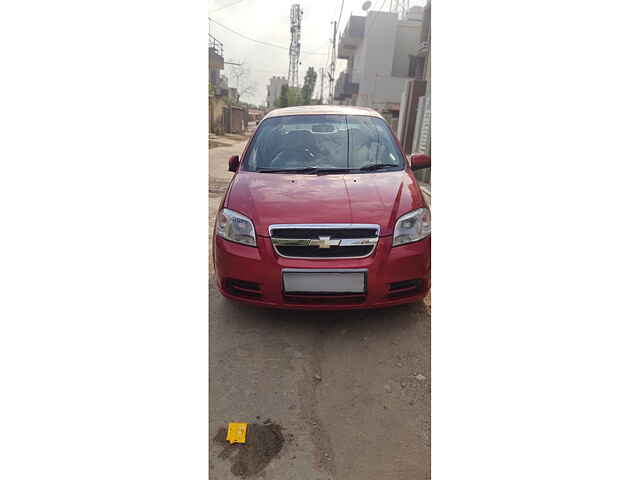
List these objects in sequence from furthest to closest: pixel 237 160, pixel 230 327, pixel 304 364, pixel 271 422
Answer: pixel 237 160
pixel 230 327
pixel 304 364
pixel 271 422

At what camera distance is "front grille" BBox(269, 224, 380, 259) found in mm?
2275

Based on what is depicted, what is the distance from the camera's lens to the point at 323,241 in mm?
2270

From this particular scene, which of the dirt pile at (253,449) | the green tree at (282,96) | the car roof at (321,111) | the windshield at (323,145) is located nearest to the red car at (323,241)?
the windshield at (323,145)

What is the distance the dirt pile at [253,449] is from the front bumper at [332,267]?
752mm

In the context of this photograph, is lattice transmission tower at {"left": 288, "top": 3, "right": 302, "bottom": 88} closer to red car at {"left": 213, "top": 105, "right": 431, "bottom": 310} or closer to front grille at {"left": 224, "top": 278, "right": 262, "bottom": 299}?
red car at {"left": 213, "top": 105, "right": 431, "bottom": 310}

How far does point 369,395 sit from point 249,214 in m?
1.24

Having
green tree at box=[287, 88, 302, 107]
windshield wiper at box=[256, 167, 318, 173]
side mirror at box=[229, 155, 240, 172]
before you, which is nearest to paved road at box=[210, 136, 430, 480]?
windshield wiper at box=[256, 167, 318, 173]

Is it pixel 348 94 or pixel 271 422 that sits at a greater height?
pixel 348 94

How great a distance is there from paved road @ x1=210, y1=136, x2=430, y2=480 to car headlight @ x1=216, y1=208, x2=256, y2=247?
59cm

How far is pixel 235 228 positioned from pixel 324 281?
0.66 meters

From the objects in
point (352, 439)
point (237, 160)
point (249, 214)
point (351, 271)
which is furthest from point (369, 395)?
point (237, 160)

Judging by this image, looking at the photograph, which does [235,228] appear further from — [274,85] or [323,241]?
[274,85]

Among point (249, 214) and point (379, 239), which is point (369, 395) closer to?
point (379, 239)

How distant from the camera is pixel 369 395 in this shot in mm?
1981
